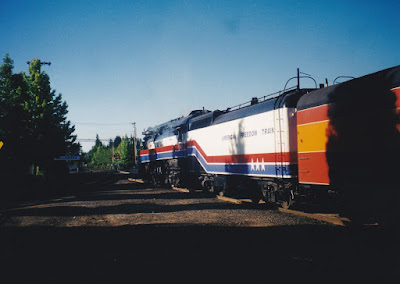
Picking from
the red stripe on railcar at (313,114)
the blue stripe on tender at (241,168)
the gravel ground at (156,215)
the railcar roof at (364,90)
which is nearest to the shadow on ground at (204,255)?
the gravel ground at (156,215)

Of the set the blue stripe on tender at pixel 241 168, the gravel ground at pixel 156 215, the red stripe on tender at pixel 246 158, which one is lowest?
the gravel ground at pixel 156 215

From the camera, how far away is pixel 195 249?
256 inches

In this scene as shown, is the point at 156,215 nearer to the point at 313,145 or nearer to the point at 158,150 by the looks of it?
the point at 313,145

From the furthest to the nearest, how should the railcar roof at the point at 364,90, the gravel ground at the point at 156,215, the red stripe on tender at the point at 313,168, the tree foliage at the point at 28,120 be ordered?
the tree foliage at the point at 28,120 < the gravel ground at the point at 156,215 < the red stripe on tender at the point at 313,168 < the railcar roof at the point at 364,90

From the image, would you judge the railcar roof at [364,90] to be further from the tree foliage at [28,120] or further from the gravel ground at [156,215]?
the tree foliage at [28,120]

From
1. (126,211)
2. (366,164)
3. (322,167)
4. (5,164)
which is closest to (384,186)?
(366,164)

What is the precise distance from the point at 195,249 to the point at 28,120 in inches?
1201

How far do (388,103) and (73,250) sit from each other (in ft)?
25.7

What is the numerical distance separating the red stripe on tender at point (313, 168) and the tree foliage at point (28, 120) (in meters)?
21.4

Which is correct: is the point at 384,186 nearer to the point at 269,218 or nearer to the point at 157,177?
the point at 269,218

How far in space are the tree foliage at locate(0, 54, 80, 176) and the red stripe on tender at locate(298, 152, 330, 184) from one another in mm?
21375

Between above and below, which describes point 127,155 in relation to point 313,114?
above

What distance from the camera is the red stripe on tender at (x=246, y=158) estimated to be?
32.9 ft

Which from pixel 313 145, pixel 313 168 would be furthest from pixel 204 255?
pixel 313 145
